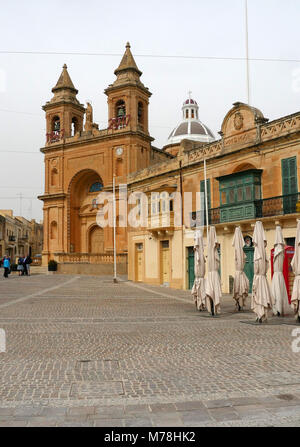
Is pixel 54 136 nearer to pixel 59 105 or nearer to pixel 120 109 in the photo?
pixel 59 105

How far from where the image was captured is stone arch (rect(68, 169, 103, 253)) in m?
50.8

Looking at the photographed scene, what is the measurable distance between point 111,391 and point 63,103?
49601 mm

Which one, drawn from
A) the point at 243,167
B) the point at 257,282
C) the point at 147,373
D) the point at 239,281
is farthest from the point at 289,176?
the point at 147,373

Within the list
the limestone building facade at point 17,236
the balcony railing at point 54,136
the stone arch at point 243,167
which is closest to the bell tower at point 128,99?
the balcony railing at point 54,136

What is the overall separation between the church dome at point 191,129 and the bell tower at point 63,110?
20.9 metres

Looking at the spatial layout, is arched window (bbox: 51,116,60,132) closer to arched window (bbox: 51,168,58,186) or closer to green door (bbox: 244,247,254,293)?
arched window (bbox: 51,168,58,186)

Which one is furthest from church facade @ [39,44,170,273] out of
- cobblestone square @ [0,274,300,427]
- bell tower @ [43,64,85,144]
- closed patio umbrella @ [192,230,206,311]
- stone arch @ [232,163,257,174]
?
cobblestone square @ [0,274,300,427]

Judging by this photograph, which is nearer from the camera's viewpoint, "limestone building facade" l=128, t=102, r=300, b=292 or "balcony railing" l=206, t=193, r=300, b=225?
"balcony railing" l=206, t=193, r=300, b=225

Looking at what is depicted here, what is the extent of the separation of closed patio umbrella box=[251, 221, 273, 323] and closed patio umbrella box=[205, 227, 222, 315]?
1.48 m

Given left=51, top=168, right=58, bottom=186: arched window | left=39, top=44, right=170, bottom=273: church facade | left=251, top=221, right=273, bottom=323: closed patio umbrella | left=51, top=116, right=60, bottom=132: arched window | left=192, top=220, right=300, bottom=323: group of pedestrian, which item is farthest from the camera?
left=51, top=116, right=60, bottom=132: arched window

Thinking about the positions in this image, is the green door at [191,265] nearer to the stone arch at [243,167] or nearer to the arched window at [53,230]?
the stone arch at [243,167]

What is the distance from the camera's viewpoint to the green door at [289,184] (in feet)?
67.2

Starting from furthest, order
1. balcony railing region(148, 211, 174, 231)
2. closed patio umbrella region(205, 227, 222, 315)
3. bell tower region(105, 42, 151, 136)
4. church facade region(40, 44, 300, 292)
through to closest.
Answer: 1. bell tower region(105, 42, 151, 136)
2. balcony railing region(148, 211, 174, 231)
3. church facade region(40, 44, 300, 292)
4. closed patio umbrella region(205, 227, 222, 315)

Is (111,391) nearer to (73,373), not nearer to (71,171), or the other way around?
(73,373)
